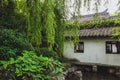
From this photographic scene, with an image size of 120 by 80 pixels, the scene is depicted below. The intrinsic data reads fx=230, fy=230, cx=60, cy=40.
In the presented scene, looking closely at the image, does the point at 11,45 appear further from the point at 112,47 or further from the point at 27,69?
the point at 112,47

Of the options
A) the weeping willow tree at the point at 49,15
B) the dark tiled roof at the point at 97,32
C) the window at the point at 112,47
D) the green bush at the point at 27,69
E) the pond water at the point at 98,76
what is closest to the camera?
the weeping willow tree at the point at 49,15

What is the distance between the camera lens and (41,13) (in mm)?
2834

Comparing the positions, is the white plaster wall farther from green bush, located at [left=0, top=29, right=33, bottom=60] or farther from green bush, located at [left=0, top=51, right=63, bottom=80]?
green bush, located at [left=0, top=51, right=63, bottom=80]

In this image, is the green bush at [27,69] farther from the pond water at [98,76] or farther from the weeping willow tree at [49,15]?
the pond water at [98,76]

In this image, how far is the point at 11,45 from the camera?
3688 millimetres

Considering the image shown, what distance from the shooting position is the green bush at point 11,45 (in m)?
3.37

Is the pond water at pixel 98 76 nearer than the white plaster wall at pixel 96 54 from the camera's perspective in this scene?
Yes

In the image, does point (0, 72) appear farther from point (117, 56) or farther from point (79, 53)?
point (79, 53)

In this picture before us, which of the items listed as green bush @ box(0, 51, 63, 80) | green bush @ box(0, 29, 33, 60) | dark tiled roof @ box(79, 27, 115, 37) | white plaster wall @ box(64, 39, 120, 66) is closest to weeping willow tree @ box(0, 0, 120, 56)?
green bush @ box(0, 51, 63, 80)

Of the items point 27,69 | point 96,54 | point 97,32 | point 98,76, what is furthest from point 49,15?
point 96,54

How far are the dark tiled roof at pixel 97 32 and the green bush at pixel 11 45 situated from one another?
288 inches

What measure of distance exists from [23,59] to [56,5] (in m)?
0.86

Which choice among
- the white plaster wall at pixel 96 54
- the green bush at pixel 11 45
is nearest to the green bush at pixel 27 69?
the green bush at pixel 11 45

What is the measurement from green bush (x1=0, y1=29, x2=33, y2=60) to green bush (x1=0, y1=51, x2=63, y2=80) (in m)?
0.30
